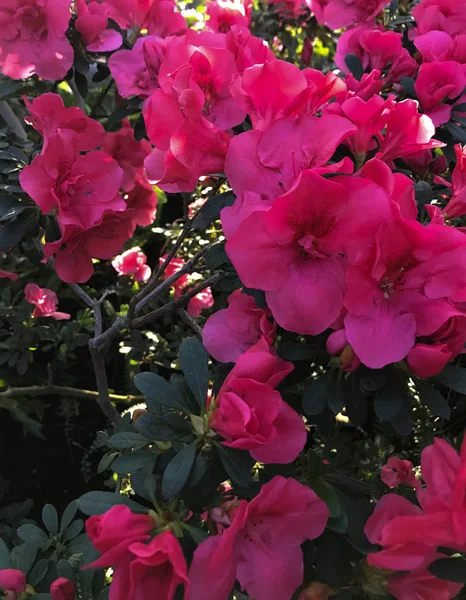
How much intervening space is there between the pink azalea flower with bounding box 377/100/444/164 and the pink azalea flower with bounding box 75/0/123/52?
0.86m

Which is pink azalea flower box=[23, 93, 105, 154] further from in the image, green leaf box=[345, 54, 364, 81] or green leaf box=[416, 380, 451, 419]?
green leaf box=[416, 380, 451, 419]

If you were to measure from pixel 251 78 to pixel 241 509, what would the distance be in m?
0.57

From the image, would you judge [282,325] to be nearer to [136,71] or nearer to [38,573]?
[38,573]

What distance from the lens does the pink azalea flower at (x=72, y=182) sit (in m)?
1.01

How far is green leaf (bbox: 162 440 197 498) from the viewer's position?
27.9 inches

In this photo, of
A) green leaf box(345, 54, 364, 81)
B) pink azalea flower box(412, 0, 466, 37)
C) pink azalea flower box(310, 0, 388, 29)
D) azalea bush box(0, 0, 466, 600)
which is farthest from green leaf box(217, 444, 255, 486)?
pink azalea flower box(310, 0, 388, 29)

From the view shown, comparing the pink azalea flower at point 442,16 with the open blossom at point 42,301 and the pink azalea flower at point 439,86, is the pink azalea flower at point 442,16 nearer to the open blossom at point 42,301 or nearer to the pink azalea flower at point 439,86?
the pink azalea flower at point 439,86

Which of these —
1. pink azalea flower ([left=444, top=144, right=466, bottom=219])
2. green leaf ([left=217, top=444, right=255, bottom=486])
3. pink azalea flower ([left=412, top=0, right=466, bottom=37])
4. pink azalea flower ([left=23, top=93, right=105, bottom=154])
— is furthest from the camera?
pink azalea flower ([left=412, top=0, right=466, bottom=37])

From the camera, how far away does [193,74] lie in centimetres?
88

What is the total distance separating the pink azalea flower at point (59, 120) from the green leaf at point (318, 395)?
69 centimetres

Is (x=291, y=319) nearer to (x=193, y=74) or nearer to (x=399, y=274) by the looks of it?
(x=399, y=274)

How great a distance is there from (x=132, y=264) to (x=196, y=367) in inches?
51.3

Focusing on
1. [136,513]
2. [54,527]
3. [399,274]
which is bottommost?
[54,527]

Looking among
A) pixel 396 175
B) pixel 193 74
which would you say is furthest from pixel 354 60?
pixel 396 175
